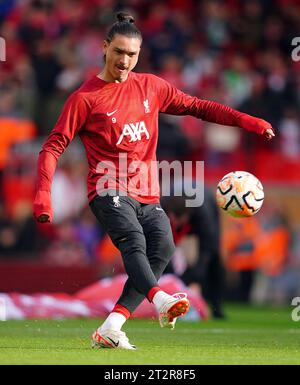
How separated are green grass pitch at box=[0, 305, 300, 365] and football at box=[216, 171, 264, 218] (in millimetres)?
1082

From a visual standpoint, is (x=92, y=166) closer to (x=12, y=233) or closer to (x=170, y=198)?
(x=170, y=198)

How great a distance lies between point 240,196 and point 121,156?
103cm

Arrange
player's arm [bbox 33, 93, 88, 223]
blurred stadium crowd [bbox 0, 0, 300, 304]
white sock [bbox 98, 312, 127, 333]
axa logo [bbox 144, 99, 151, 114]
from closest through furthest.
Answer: player's arm [bbox 33, 93, 88, 223], white sock [bbox 98, 312, 127, 333], axa logo [bbox 144, 99, 151, 114], blurred stadium crowd [bbox 0, 0, 300, 304]

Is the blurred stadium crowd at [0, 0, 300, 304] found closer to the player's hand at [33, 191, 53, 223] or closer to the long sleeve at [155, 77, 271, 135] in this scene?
the long sleeve at [155, 77, 271, 135]

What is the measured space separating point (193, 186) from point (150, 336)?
3554 millimetres

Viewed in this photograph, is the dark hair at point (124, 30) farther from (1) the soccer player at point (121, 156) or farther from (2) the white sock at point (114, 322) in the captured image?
(2) the white sock at point (114, 322)

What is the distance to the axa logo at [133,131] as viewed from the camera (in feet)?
30.2

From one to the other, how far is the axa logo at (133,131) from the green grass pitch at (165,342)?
1593 millimetres

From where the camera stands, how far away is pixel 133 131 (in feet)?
30.3

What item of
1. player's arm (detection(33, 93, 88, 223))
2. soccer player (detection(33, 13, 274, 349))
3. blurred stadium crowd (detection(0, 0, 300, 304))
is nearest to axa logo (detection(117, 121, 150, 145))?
soccer player (detection(33, 13, 274, 349))

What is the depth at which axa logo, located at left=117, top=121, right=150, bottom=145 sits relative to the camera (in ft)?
30.2

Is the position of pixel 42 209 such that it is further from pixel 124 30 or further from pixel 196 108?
pixel 196 108

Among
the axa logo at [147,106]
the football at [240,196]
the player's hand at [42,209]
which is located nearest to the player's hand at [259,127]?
the football at [240,196]

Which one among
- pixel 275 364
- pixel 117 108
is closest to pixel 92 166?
pixel 117 108
